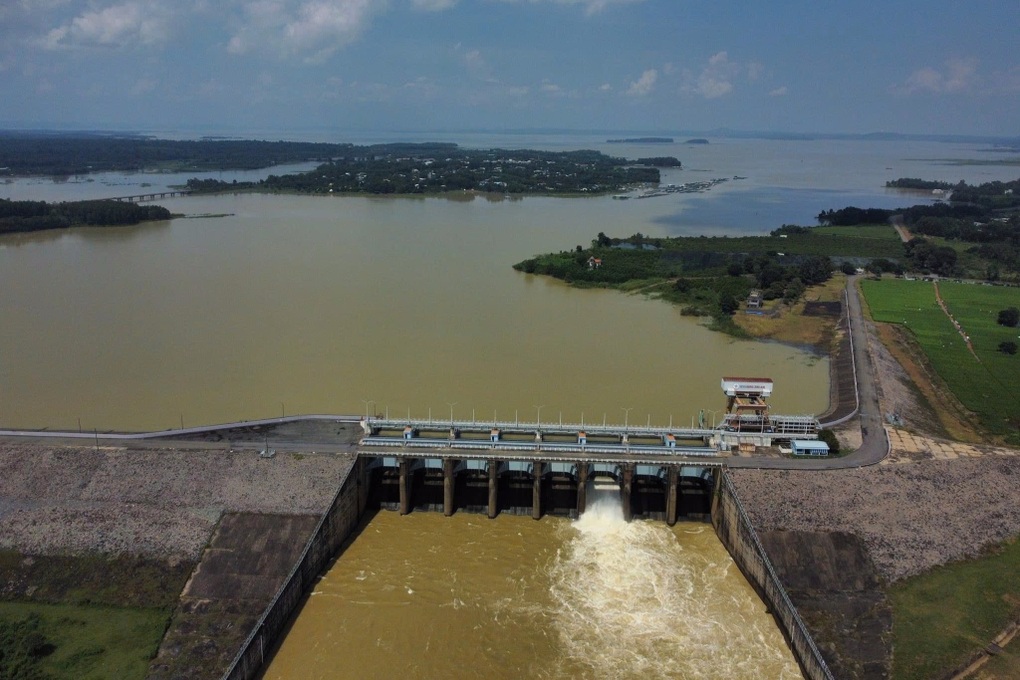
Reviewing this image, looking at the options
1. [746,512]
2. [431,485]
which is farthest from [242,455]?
[746,512]

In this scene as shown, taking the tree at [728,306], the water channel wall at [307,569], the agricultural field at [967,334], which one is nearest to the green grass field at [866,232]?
the agricultural field at [967,334]

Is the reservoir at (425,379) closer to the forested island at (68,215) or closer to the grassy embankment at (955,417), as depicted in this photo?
the forested island at (68,215)

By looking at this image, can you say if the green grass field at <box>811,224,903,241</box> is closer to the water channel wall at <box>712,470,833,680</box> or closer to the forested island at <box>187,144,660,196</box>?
the forested island at <box>187,144,660,196</box>

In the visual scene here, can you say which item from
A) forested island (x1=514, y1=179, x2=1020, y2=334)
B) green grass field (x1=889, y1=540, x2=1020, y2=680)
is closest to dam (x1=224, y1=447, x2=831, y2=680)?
green grass field (x1=889, y1=540, x2=1020, y2=680)

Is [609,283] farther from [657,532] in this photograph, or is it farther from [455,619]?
[455,619]

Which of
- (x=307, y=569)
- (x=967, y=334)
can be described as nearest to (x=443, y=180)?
(x=967, y=334)

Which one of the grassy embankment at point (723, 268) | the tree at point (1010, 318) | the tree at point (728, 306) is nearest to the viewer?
the tree at point (1010, 318)
